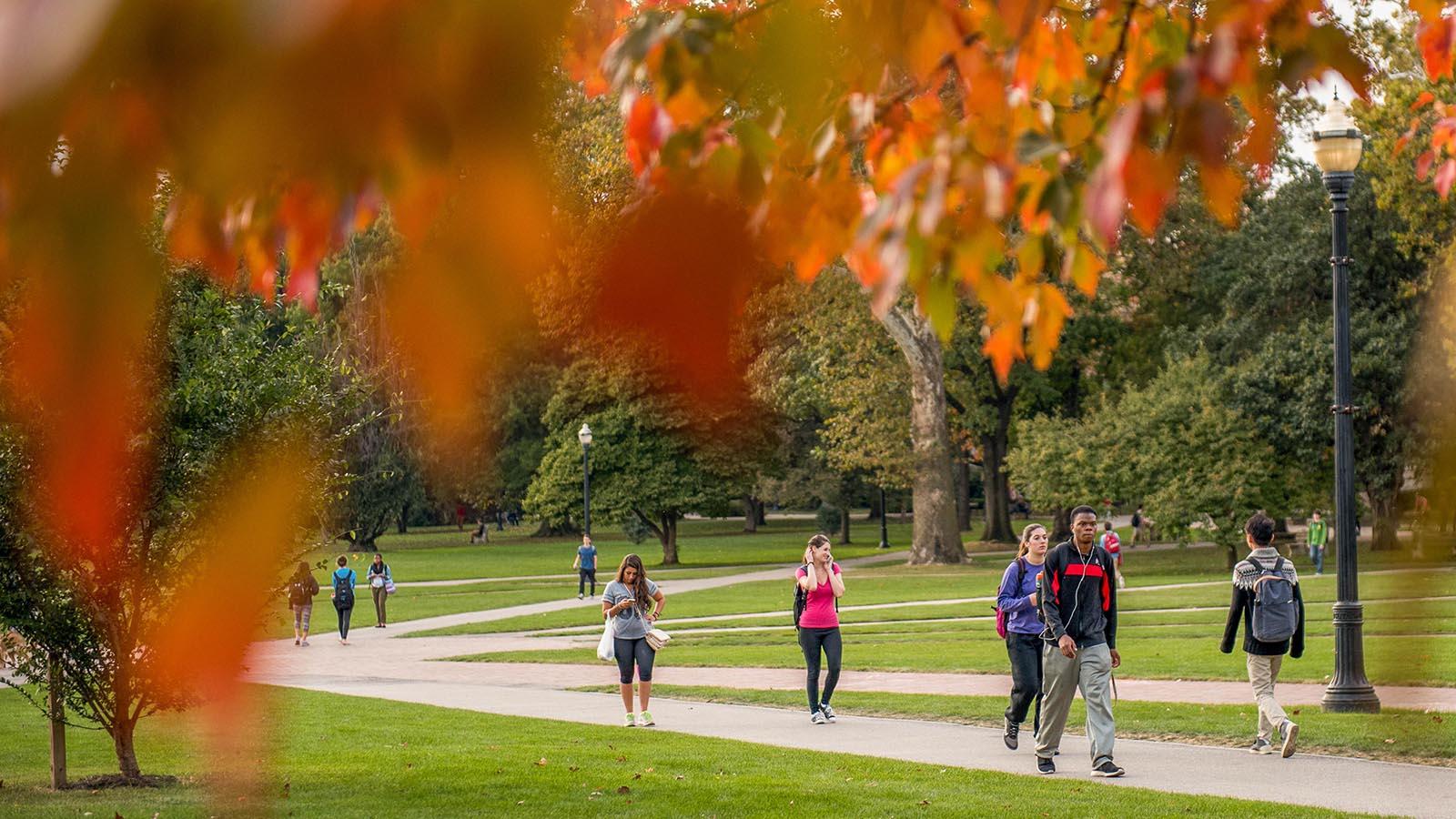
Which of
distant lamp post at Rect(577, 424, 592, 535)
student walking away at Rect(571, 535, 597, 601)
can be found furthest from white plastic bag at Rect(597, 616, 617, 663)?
student walking away at Rect(571, 535, 597, 601)

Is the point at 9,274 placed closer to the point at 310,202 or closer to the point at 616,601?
the point at 310,202

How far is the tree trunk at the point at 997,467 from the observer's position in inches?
2351

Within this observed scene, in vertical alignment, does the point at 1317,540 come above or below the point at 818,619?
below

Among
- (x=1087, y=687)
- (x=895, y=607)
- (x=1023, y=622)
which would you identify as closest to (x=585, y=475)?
(x=895, y=607)

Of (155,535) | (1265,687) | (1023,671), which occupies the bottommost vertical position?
(1265,687)

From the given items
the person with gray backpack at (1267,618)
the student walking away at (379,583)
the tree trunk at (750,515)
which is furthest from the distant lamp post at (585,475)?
the tree trunk at (750,515)

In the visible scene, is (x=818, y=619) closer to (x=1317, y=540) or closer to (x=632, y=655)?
(x=632, y=655)

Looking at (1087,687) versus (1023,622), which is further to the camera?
(1023,622)

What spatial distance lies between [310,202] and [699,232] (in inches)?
10.9

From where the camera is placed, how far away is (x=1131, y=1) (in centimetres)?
→ 244

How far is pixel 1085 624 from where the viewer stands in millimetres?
11828

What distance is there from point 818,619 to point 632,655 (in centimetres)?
186

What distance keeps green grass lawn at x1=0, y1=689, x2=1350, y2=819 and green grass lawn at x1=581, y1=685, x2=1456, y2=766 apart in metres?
2.46

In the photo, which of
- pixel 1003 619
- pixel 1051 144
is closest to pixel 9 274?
pixel 1051 144
